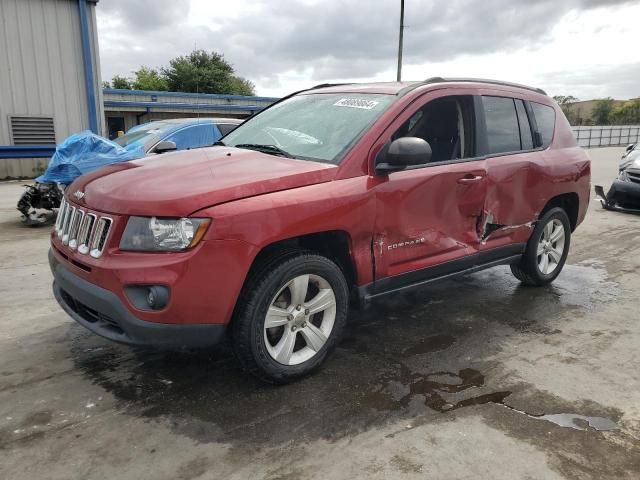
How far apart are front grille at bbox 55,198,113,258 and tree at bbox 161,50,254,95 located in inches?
1734

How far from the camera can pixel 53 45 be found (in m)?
14.2

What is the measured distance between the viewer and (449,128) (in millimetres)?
4168

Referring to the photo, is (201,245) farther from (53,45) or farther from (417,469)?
(53,45)

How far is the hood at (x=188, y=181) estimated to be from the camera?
2.78 m

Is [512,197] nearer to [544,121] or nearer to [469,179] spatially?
[469,179]

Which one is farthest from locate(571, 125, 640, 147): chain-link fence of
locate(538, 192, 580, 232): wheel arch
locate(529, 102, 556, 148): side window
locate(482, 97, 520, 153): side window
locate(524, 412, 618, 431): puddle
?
locate(524, 412, 618, 431): puddle

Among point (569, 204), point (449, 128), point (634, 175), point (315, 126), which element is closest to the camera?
point (315, 126)

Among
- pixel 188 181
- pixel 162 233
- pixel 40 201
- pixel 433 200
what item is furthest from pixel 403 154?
pixel 40 201

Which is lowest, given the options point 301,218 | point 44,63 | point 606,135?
point 301,218

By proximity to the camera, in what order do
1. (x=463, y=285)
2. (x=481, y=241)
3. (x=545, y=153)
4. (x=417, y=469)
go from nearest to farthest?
(x=417, y=469) → (x=481, y=241) → (x=545, y=153) → (x=463, y=285)

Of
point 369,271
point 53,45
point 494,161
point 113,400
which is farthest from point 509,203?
point 53,45

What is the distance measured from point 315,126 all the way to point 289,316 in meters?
1.44

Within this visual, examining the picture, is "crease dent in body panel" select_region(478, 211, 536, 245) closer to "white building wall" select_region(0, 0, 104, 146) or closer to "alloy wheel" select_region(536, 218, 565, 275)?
"alloy wheel" select_region(536, 218, 565, 275)

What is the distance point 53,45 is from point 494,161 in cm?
1390
